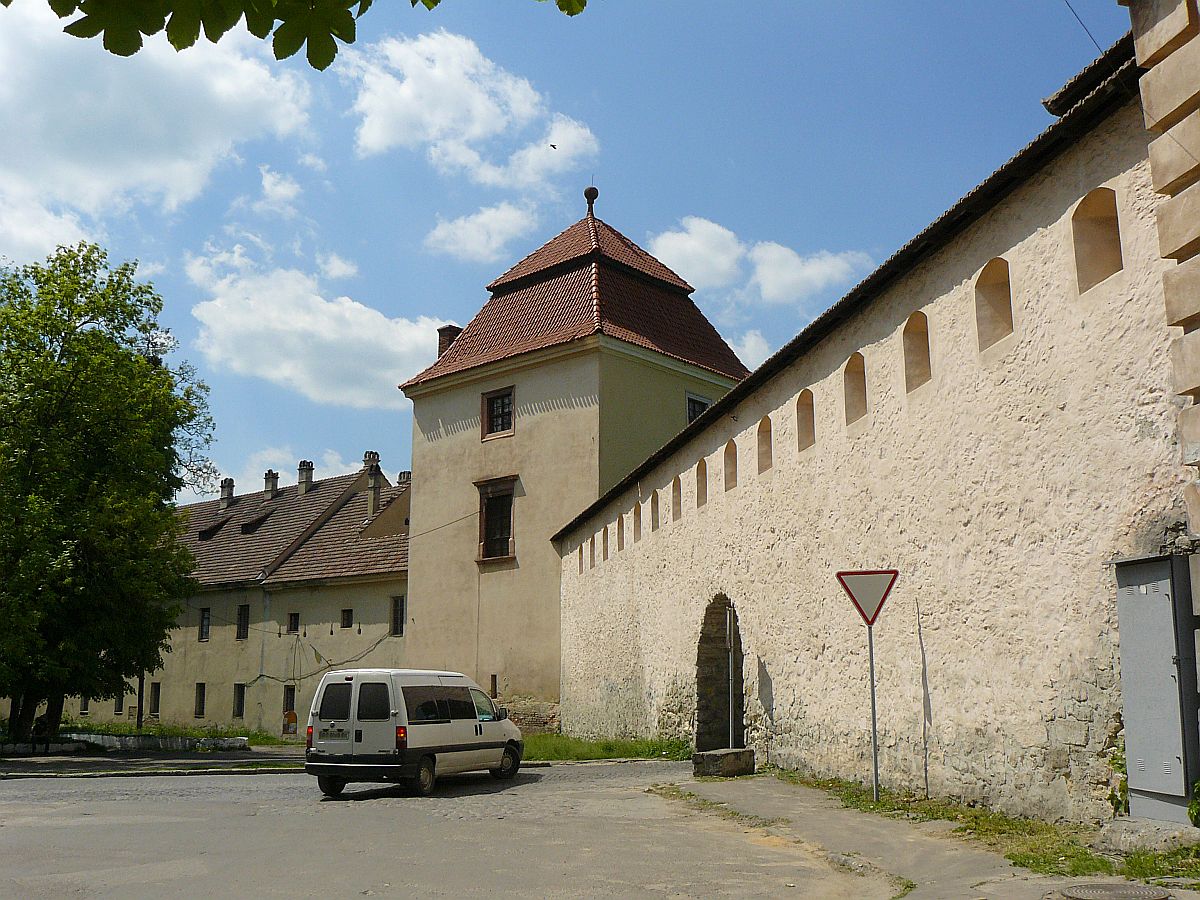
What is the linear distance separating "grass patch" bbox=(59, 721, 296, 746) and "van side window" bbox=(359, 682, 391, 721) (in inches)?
862

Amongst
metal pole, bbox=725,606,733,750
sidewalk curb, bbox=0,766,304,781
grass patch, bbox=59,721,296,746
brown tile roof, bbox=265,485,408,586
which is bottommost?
grass patch, bbox=59,721,296,746

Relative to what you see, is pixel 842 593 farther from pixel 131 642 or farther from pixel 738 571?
pixel 131 642

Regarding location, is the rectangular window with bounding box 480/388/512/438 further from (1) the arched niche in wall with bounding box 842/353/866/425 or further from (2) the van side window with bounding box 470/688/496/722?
(1) the arched niche in wall with bounding box 842/353/866/425

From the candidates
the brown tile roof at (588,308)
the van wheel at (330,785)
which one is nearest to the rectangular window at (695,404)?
the brown tile roof at (588,308)

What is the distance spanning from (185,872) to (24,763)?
17457mm

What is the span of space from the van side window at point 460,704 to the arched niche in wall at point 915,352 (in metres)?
7.78

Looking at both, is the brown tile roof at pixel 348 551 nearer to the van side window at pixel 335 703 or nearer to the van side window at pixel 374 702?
the van side window at pixel 335 703

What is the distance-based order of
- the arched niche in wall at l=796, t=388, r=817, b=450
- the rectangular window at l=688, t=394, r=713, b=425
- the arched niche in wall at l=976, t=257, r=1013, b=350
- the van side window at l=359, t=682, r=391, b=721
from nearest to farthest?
1. the arched niche in wall at l=976, t=257, r=1013, b=350
2. the van side window at l=359, t=682, r=391, b=721
3. the arched niche in wall at l=796, t=388, r=817, b=450
4. the rectangular window at l=688, t=394, r=713, b=425

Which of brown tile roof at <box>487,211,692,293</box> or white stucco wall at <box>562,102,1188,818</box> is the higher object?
brown tile roof at <box>487,211,692,293</box>

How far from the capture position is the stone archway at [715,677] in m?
19.1

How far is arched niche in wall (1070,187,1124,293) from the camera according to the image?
9.09 meters

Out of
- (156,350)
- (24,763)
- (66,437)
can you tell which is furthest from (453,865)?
(156,350)

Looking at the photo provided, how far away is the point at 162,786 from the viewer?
667 inches

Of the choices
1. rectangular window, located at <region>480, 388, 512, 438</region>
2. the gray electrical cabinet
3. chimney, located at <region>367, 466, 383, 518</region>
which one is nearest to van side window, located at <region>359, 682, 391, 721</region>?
the gray electrical cabinet
